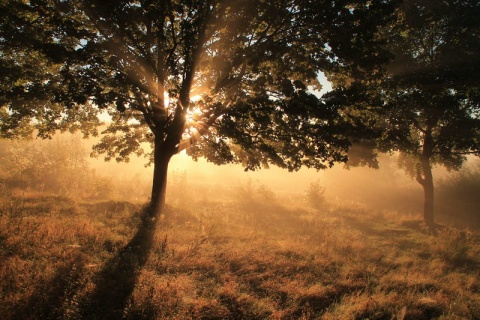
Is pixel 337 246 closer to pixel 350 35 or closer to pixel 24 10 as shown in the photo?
pixel 350 35

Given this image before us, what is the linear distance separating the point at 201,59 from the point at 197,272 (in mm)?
8002

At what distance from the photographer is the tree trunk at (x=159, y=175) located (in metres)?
12.2

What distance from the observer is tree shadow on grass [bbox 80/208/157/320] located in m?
4.99

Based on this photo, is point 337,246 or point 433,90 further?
point 433,90

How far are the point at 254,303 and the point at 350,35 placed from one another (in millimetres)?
8048

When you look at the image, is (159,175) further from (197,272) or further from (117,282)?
(117,282)

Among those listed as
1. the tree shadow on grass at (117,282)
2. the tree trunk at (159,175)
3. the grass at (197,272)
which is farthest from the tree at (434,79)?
the tree shadow on grass at (117,282)

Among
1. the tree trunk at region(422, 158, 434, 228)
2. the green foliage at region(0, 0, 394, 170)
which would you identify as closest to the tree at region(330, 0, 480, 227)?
the tree trunk at region(422, 158, 434, 228)

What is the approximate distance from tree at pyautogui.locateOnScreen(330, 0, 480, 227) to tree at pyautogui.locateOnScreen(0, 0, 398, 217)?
455cm

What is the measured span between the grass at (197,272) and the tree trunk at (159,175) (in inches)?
28.1

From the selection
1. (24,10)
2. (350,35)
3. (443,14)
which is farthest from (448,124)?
(24,10)

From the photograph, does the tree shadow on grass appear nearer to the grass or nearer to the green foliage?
the grass

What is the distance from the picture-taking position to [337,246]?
38.7 ft

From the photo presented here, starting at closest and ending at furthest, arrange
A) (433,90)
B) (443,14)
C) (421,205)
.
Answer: (433,90), (443,14), (421,205)
